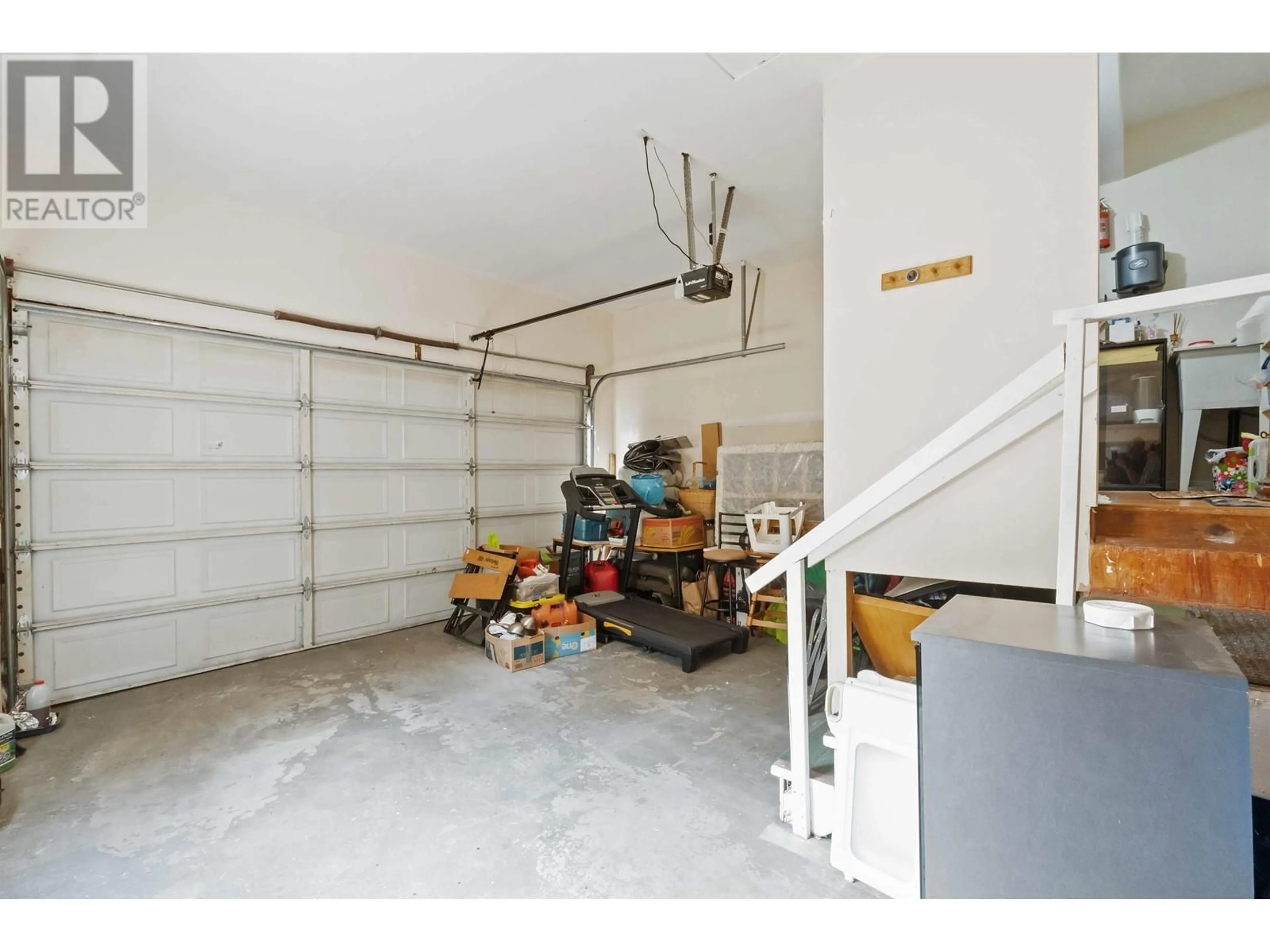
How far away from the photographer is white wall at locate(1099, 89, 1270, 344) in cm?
241

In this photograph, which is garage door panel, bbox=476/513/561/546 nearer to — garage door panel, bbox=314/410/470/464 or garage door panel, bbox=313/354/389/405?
garage door panel, bbox=314/410/470/464

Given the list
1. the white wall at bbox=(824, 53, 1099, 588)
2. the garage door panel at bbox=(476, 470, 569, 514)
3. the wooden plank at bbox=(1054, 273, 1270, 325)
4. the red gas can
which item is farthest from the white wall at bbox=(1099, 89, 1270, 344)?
the garage door panel at bbox=(476, 470, 569, 514)

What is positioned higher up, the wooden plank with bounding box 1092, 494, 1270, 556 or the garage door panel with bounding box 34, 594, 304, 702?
the wooden plank with bounding box 1092, 494, 1270, 556

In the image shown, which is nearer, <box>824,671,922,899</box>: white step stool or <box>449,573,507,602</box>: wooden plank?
<box>824,671,922,899</box>: white step stool

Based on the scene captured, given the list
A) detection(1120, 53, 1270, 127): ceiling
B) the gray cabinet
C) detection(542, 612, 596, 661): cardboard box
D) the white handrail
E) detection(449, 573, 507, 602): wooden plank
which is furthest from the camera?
detection(449, 573, 507, 602): wooden plank

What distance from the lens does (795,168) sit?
3436 millimetres

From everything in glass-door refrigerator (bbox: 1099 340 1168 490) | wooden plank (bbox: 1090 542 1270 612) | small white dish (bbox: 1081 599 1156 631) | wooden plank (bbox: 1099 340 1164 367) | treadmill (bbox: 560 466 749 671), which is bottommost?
treadmill (bbox: 560 466 749 671)

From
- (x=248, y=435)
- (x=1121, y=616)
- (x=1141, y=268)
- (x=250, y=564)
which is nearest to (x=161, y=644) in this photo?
(x=250, y=564)

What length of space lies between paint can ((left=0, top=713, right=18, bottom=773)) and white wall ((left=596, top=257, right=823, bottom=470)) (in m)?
4.95

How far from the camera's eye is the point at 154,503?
359cm

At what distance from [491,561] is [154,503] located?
2342 mm

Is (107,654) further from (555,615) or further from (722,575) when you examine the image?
(722,575)
